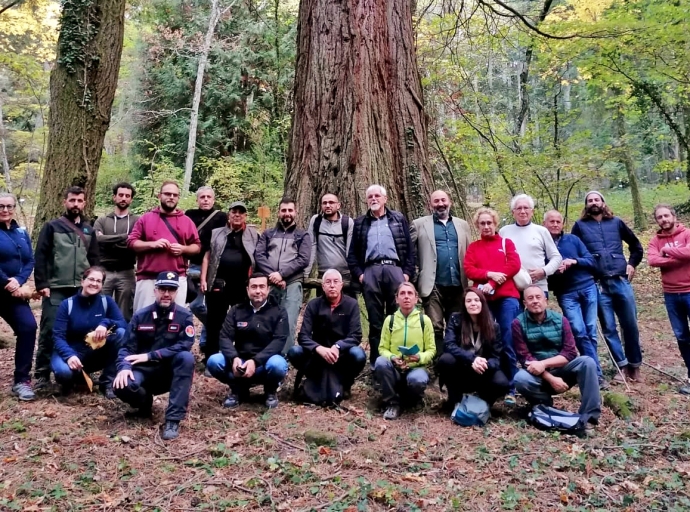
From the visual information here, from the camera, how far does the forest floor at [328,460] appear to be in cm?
302

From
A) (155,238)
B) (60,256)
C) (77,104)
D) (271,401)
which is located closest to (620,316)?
(271,401)

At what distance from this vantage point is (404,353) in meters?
4.40

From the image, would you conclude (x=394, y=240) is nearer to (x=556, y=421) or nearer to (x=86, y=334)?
(x=556, y=421)

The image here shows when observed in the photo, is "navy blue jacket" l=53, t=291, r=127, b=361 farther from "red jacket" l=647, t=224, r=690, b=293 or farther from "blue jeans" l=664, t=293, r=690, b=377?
"blue jeans" l=664, t=293, r=690, b=377

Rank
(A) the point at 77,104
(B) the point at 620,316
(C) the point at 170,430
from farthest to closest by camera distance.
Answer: (A) the point at 77,104
(B) the point at 620,316
(C) the point at 170,430

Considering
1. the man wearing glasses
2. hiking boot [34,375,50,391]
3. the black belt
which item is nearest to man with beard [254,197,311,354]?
the man wearing glasses

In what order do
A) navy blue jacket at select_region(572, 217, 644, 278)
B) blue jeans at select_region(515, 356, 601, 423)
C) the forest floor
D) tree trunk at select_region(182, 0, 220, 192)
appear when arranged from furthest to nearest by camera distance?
tree trunk at select_region(182, 0, 220, 192), navy blue jacket at select_region(572, 217, 644, 278), blue jeans at select_region(515, 356, 601, 423), the forest floor

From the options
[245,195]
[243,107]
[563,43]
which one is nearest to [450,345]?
[563,43]

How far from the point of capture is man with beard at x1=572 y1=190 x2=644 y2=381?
5375 mm

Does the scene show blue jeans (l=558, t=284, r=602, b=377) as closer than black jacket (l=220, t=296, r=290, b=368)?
No

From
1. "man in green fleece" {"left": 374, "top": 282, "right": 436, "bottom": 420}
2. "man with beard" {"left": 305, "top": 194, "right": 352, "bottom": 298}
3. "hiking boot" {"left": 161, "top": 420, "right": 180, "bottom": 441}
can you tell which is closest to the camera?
"hiking boot" {"left": 161, "top": 420, "right": 180, "bottom": 441}

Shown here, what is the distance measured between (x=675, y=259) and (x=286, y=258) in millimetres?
3935

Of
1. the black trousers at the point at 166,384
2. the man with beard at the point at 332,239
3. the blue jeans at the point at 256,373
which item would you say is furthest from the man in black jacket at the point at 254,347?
the man with beard at the point at 332,239

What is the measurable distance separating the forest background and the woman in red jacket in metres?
6.59
